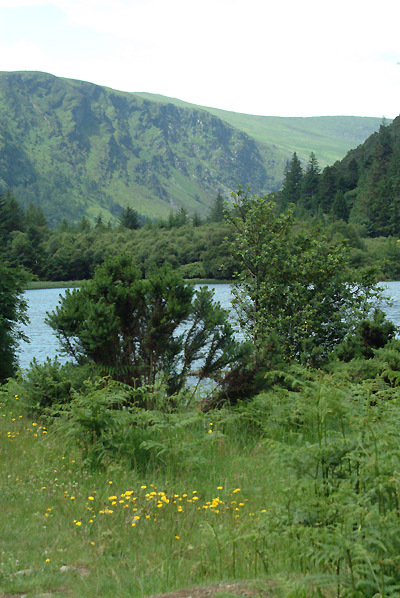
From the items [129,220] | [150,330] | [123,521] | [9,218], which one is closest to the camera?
[123,521]

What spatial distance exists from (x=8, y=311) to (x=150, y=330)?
11406mm

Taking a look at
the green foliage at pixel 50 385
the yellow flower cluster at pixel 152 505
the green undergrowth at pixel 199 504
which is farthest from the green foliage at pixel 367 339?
the yellow flower cluster at pixel 152 505

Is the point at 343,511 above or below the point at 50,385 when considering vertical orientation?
above

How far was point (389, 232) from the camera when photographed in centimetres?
11712

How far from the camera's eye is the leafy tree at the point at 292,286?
15.8m

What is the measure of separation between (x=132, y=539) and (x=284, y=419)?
12.9 feet

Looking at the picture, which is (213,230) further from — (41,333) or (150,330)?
(150,330)

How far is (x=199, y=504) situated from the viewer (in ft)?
18.4

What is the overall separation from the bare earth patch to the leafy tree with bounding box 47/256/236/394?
245 inches

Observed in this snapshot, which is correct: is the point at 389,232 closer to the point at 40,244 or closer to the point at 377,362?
the point at 40,244

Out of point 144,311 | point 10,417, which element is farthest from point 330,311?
point 10,417

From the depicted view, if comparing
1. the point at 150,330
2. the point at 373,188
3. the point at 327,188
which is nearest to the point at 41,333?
the point at 150,330

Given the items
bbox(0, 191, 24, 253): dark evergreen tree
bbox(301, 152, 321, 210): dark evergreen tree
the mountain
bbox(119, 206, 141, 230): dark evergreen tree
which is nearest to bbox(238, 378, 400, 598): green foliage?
bbox(0, 191, 24, 253): dark evergreen tree

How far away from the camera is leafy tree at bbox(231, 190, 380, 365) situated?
15.8 metres
